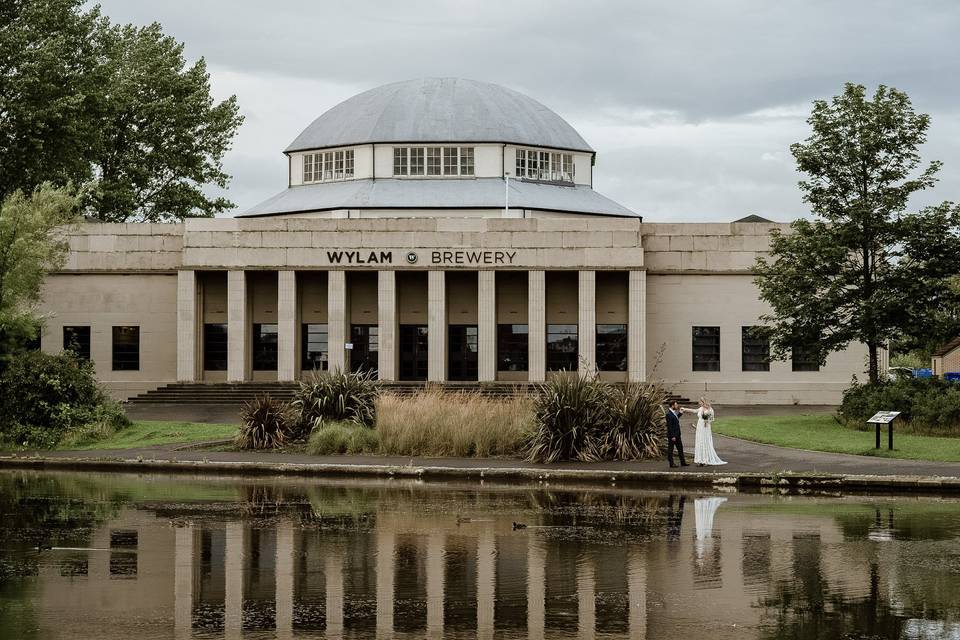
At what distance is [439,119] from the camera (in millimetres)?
62781

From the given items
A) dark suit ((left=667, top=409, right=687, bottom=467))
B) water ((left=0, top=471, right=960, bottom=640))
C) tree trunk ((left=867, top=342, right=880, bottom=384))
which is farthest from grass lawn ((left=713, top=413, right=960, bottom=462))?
water ((left=0, top=471, right=960, bottom=640))

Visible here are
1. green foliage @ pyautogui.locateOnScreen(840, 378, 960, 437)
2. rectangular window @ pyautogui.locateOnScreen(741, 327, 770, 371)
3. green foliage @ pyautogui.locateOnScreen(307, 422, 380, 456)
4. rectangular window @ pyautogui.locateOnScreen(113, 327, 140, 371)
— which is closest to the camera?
A: green foliage @ pyautogui.locateOnScreen(307, 422, 380, 456)

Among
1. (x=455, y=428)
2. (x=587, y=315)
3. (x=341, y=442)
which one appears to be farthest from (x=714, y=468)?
(x=587, y=315)

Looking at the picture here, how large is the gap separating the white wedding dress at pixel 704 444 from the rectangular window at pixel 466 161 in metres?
37.5

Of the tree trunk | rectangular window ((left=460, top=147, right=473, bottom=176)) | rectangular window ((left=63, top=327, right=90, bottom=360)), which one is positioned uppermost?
rectangular window ((left=460, top=147, right=473, bottom=176))

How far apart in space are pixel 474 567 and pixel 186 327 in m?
38.7

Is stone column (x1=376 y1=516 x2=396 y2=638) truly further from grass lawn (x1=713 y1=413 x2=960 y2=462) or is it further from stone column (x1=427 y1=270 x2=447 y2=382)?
stone column (x1=427 y1=270 x2=447 y2=382)

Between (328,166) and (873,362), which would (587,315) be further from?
(328,166)

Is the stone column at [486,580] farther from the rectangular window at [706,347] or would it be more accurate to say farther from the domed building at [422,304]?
the rectangular window at [706,347]

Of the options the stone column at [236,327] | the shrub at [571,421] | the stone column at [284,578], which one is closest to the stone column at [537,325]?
the stone column at [236,327]

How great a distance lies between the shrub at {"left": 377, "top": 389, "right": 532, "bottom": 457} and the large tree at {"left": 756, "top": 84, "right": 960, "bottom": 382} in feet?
37.2

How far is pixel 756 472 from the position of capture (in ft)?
79.4

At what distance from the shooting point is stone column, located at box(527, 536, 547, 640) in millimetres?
10549

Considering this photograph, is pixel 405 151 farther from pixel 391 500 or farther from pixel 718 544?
pixel 718 544
